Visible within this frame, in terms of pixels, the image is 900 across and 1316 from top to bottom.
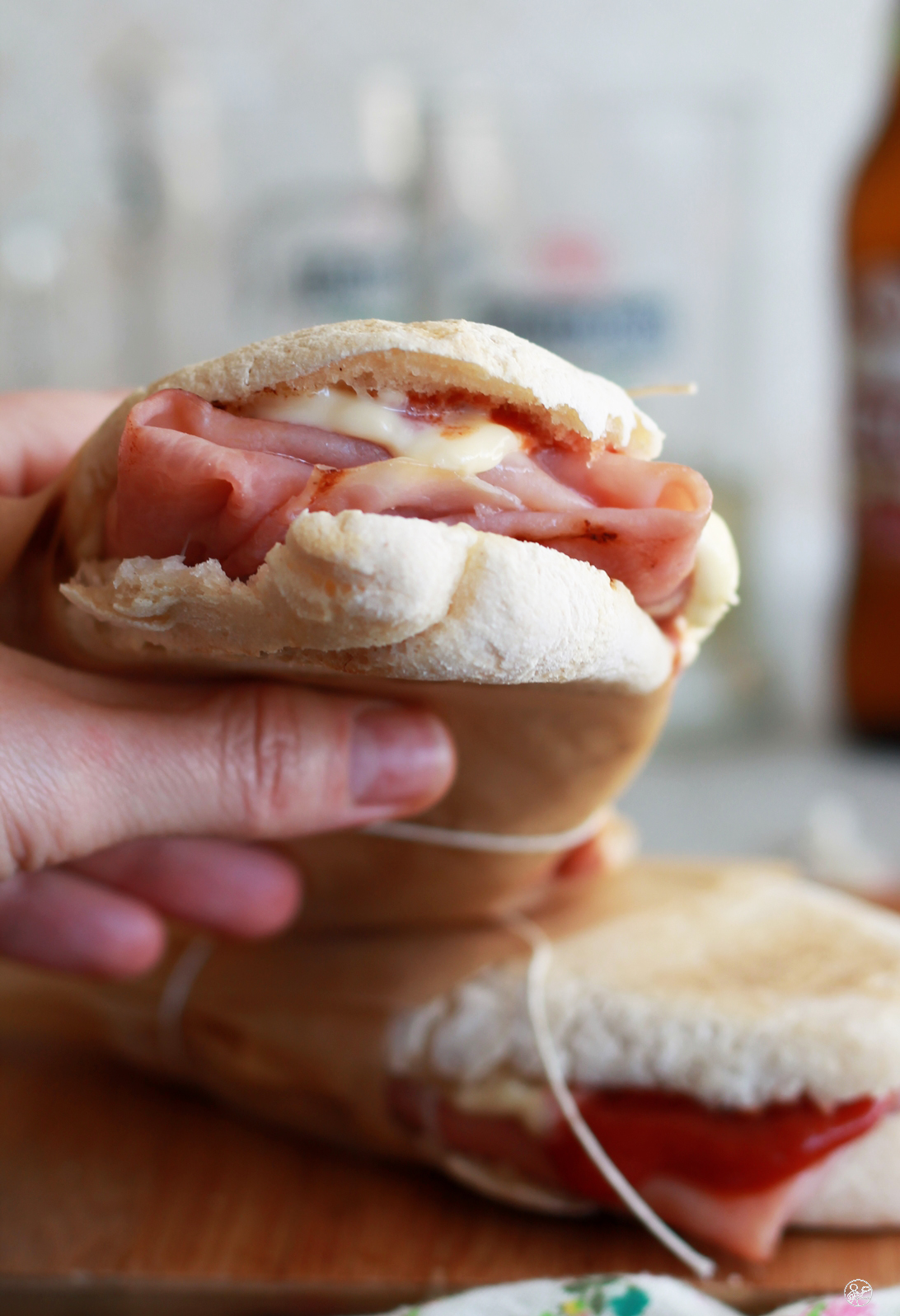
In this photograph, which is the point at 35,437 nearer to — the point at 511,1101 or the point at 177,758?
the point at 177,758

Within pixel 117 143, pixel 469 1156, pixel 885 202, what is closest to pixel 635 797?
pixel 885 202

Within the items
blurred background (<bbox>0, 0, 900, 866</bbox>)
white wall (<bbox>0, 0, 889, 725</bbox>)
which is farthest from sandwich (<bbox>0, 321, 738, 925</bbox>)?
white wall (<bbox>0, 0, 889, 725</bbox>)

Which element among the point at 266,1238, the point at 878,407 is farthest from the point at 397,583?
the point at 878,407

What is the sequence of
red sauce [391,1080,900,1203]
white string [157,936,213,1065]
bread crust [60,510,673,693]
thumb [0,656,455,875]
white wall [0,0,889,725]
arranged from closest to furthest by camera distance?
bread crust [60,510,673,693] < thumb [0,656,455,875] < red sauce [391,1080,900,1203] < white string [157,936,213,1065] < white wall [0,0,889,725]

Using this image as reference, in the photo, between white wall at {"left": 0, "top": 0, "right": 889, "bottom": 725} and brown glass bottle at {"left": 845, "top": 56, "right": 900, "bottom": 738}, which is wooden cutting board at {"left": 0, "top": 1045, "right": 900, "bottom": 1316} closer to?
brown glass bottle at {"left": 845, "top": 56, "right": 900, "bottom": 738}

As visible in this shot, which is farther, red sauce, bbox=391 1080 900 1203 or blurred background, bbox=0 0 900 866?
blurred background, bbox=0 0 900 866
